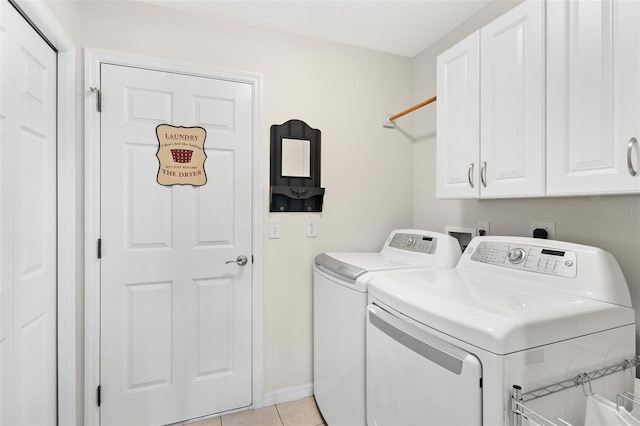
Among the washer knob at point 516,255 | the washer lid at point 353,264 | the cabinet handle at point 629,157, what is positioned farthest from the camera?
the washer lid at point 353,264

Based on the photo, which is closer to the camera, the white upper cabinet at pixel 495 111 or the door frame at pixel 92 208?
the white upper cabinet at pixel 495 111

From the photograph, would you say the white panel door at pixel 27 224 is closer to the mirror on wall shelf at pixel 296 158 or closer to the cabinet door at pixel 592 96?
the mirror on wall shelf at pixel 296 158

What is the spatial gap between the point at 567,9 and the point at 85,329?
256 cm

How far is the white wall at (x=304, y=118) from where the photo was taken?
1868mm

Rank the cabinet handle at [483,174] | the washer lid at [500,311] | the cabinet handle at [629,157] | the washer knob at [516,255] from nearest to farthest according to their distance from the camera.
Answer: the washer lid at [500,311], the cabinet handle at [629,157], the washer knob at [516,255], the cabinet handle at [483,174]

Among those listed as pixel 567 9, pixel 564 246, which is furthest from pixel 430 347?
pixel 567 9

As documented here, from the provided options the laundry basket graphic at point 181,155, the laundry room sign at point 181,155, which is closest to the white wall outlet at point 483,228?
the laundry room sign at point 181,155

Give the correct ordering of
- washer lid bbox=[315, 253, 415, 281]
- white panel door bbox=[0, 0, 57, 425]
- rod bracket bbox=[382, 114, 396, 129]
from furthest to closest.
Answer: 1. rod bracket bbox=[382, 114, 396, 129]
2. washer lid bbox=[315, 253, 415, 281]
3. white panel door bbox=[0, 0, 57, 425]

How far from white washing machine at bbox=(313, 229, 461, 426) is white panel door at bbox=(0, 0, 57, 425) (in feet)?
4.42

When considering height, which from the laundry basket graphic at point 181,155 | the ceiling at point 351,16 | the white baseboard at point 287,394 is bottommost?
the white baseboard at point 287,394

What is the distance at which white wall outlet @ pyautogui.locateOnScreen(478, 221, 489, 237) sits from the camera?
6.19 feet

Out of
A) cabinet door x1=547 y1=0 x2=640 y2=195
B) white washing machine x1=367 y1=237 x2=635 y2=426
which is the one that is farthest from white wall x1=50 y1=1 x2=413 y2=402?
cabinet door x1=547 y1=0 x2=640 y2=195

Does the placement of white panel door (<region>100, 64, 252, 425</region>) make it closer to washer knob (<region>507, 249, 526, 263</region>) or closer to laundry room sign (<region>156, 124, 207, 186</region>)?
laundry room sign (<region>156, 124, 207, 186</region>)

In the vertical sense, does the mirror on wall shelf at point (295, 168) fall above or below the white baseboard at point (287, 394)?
above
